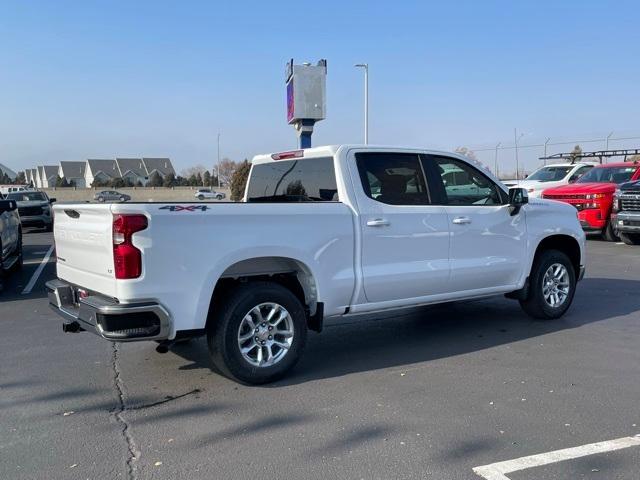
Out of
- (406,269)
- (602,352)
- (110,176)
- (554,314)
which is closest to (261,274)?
(406,269)

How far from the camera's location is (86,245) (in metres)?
4.71

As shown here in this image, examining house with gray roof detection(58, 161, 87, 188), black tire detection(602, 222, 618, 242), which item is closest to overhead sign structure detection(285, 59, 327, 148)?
black tire detection(602, 222, 618, 242)

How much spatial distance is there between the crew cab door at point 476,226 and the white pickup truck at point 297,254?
2 centimetres

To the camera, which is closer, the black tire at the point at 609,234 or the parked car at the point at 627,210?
the parked car at the point at 627,210

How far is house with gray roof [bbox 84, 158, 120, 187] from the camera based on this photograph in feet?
356

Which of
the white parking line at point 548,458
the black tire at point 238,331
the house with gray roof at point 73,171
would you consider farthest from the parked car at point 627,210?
the house with gray roof at point 73,171

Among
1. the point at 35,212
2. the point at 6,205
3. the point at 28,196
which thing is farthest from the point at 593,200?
the point at 28,196

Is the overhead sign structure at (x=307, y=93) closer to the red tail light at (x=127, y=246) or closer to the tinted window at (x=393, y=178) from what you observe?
the tinted window at (x=393, y=178)

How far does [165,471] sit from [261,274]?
1902mm

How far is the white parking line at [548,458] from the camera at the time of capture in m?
3.37

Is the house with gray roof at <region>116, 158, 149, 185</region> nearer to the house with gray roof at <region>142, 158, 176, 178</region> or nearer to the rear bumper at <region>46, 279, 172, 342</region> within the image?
the house with gray roof at <region>142, 158, 176, 178</region>

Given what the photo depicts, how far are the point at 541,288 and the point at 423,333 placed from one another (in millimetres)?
1503

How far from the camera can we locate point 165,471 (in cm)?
342

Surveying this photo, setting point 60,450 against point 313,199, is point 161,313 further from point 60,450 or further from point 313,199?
point 313,199
